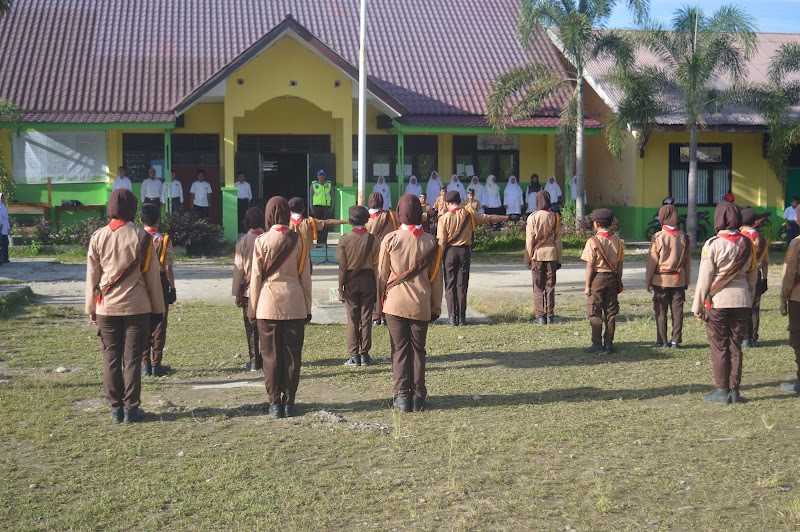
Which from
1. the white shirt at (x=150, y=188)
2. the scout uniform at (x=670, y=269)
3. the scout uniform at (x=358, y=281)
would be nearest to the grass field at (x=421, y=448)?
the scout uniform at (x=358, y=281)

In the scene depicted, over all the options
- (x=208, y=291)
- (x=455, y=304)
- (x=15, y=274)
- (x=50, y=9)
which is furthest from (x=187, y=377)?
(x=50, y=9)

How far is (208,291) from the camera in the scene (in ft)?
54.4

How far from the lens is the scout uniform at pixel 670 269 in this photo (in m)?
11.0

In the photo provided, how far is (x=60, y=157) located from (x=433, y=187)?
9687mm

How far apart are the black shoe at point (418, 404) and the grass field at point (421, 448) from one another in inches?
5.9

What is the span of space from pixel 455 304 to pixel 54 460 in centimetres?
700

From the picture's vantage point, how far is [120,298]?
25.7 ft

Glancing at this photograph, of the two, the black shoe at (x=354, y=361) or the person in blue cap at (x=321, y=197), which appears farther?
the person in blue cap at (x=321, y=197)

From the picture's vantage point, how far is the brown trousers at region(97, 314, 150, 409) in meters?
7.83

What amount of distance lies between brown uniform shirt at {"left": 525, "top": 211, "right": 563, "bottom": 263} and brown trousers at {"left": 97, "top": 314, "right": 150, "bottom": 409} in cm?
636

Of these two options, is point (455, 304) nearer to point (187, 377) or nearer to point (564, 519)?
point (187, 377)

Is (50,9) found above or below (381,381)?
above

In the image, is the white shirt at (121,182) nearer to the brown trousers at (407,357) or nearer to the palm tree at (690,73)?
the palm tree at (690,73)

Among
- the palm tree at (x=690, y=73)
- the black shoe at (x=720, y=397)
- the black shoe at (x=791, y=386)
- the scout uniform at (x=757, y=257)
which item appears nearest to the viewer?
the black shoe at (x=720, y=397)
